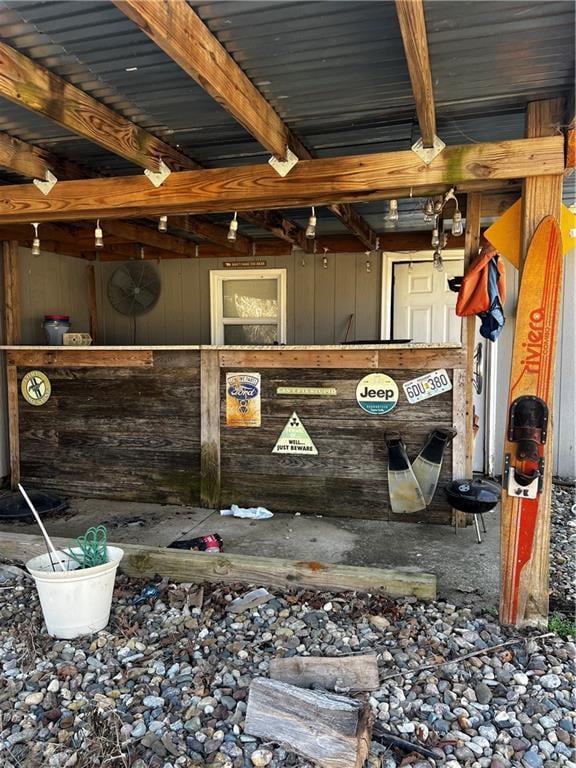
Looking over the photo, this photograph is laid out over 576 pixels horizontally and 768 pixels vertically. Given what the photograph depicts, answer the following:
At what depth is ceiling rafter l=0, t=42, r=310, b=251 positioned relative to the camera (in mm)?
2088

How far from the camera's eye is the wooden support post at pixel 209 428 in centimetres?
433

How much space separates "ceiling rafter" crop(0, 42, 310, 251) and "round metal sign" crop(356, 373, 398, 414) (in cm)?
193

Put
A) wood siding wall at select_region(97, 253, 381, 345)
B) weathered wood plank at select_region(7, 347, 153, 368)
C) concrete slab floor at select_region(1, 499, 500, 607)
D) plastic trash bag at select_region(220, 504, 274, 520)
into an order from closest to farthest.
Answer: concrete slab floor at select_region(1, 499, 500, 607), plastic trash bag at select_region(220, 504, 274, 520), weathered wood plank at select_region(7, 347, 153, 368), wood siding wall at select_region(97, 253, 381, 345)

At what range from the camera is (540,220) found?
245 cm

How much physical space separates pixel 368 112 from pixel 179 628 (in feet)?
8.79

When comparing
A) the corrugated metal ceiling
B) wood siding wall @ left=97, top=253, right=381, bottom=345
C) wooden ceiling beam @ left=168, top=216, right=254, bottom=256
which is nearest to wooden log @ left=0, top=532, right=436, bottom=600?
the corrugated metal ceiling

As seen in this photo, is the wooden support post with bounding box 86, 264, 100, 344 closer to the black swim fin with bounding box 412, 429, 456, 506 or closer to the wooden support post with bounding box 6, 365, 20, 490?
the wooden support post with bounding box 6, 365, 20, 490

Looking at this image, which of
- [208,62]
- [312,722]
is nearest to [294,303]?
[208,62]

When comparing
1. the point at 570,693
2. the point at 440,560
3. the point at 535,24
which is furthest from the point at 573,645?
the point at 535,24

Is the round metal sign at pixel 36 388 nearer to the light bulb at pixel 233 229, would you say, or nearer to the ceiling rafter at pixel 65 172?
the ceiling rafter at pixel 65 172

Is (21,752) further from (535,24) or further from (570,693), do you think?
(535,24)

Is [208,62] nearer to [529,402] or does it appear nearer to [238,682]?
[529,402]

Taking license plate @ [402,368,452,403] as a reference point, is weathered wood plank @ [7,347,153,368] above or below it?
above

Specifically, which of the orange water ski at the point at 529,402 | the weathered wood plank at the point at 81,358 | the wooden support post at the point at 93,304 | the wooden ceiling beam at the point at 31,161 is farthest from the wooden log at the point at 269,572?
the wooden support post at the point at 93,304
